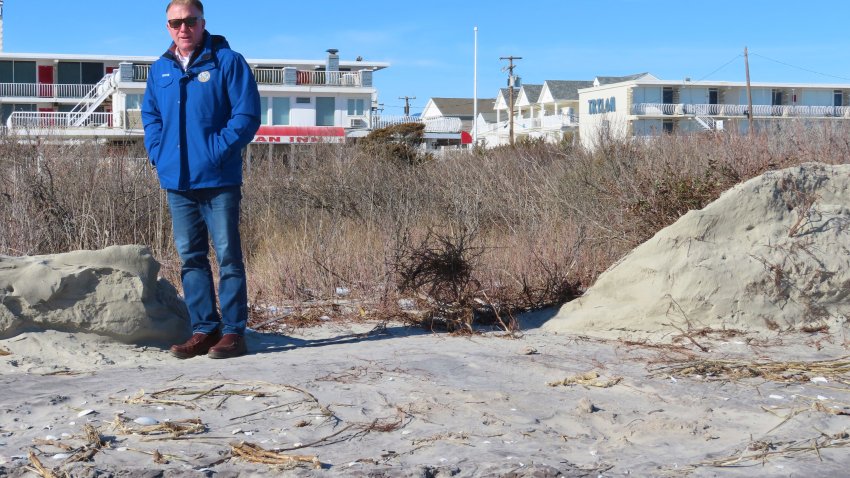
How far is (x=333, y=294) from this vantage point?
859 centimetres

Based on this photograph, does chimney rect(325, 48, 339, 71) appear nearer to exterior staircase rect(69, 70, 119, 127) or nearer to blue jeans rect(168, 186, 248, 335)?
exterior staircase rect(69, 70, 119, 127)

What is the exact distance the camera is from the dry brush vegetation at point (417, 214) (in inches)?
311

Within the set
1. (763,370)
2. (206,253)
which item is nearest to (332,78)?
(206,253)

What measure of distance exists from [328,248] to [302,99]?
44671mm

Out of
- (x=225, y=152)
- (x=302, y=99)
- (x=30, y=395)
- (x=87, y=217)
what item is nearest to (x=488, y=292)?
(x=225, y=152)

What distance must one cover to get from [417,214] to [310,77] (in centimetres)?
4235

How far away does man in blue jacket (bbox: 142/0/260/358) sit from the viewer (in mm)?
5883

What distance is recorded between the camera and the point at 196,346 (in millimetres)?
6055

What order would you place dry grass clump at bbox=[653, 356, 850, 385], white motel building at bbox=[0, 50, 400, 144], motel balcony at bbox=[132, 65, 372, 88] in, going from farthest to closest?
1. motel balcony at bbox=[132, 65, 372, 88]
2. white motel building at bbox=[0, 50, 400, 144]
3. dry grass clump at bbox=[653, 356, 850, 385]

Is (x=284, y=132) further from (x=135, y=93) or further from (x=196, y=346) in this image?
(x=196, y=346)

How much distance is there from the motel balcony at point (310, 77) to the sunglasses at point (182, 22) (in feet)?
154

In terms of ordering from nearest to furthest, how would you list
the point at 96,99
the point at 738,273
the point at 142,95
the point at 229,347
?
the point at 229,347 → the point at 738,273 → the point at 142,95 → the point at 96,99

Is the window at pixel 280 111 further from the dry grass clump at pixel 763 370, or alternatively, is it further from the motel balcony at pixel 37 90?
the dry grass clump at pixel 763 370

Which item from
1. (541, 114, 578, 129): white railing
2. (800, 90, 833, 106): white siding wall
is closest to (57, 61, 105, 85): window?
(541, 114, 578, 129): white railing
